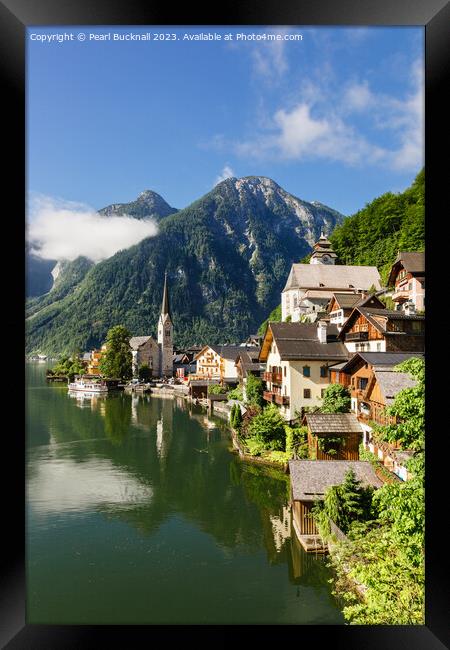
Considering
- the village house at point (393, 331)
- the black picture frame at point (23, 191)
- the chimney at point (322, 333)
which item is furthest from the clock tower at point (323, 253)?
the black picture frame at point (23, 191)

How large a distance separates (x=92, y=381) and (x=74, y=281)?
12818mm

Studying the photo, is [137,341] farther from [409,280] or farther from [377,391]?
[377,391]

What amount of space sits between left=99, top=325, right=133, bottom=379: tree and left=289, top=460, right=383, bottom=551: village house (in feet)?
45.4

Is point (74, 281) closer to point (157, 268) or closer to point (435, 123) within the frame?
point (157, 268)

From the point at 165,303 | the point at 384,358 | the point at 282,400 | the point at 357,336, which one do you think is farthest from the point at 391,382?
the point at 165,303

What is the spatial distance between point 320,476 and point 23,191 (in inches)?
244

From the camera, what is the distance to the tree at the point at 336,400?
34.9 ft

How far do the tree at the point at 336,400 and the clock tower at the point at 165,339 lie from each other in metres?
11.1

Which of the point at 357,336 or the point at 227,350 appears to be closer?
the point at 357,336

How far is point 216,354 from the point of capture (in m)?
28.1

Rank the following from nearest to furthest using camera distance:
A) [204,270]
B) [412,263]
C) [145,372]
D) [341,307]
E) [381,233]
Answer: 1. [412,263]
2. [341,307]
3. [381,233]
4. [204,270]
5. [145,372]

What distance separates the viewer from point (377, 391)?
329 inches

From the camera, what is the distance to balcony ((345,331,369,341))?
1104 cm

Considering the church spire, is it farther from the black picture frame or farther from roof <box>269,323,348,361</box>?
the black picture frame
